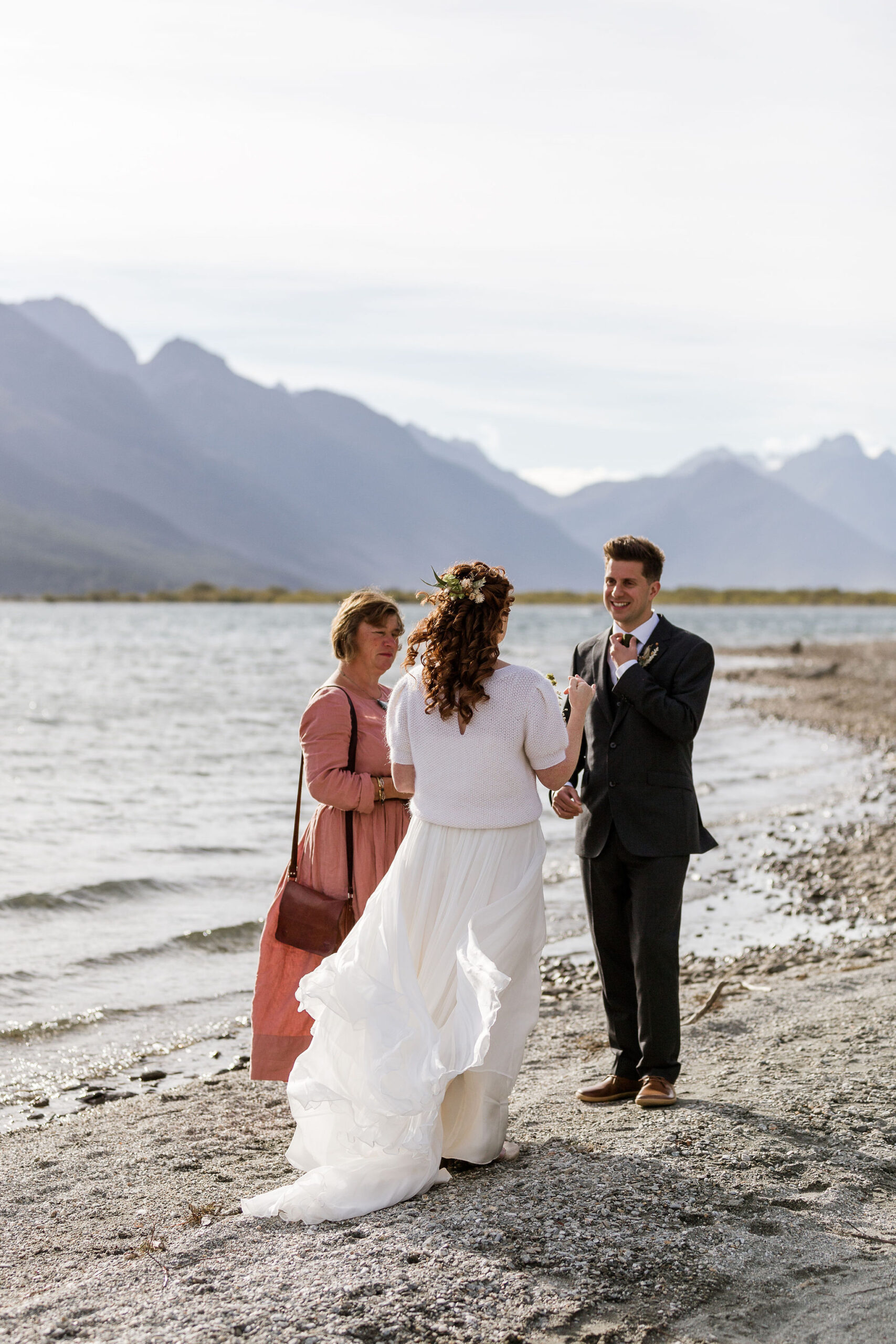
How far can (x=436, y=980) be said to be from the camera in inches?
174

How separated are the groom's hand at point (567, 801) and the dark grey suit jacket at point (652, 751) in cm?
22

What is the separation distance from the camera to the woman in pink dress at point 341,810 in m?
5.23

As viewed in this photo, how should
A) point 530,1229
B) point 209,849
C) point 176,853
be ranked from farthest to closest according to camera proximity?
1. point 209,849
2. point 176,853
3. point 530,1229

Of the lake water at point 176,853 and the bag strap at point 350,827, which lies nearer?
the bag strap at point 350,827

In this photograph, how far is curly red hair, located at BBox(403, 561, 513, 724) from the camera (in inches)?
169

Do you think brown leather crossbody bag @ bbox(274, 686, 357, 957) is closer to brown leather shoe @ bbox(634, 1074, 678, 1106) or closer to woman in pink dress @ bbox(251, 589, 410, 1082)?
woman in pink dress @ bbox(251, 589, 410, 1082)

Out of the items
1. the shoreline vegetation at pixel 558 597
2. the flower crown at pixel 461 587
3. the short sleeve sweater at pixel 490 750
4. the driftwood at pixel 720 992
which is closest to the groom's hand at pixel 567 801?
Result: the short sleeve sweater at pixel 490 750

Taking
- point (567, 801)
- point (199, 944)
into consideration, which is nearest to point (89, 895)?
point (199, 944)

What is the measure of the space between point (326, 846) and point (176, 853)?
27.0 ft

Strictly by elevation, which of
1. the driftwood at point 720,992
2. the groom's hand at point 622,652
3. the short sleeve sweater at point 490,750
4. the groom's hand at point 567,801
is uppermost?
the groom's hand at point 622,652

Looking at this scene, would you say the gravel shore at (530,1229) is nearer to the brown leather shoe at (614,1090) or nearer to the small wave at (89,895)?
the brown leather shoe at (614,1090)

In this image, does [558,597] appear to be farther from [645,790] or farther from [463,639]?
[463,639]

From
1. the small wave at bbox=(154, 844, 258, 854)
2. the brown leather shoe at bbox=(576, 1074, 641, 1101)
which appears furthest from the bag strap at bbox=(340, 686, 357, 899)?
the small wave at bbox=(154, 844, 258, 854)

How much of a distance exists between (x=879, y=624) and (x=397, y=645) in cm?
9693
